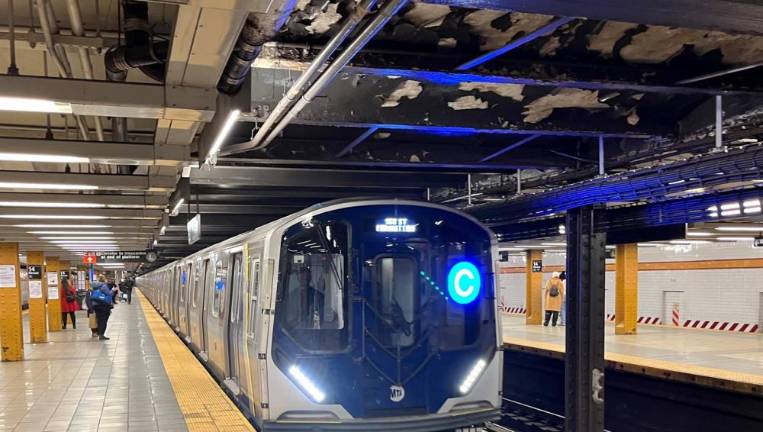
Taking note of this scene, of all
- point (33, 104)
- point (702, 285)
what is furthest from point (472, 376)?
point (702, 285)

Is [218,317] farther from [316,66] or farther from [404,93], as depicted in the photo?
[316,66]

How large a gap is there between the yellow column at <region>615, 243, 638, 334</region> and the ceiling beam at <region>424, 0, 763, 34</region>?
17.2m

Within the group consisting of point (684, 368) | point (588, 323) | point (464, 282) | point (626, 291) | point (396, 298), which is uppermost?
point (464, 282)

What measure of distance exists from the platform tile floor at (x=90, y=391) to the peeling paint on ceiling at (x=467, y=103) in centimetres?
410

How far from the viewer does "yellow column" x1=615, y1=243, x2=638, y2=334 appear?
19516 millimetres

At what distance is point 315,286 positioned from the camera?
6402mm

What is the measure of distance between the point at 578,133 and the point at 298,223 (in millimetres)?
2691

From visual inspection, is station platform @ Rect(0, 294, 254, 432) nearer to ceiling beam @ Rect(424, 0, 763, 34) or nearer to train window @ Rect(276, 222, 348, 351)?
train window @ Rect(276, 222, 348, 351)

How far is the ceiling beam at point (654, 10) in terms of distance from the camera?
3.32 m

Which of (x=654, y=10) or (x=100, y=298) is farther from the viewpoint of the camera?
(x=100, y=298)

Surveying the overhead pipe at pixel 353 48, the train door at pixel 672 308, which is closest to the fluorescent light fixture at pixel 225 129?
the overhead pipe at pixel 353 48

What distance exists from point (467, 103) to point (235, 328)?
3.94 m

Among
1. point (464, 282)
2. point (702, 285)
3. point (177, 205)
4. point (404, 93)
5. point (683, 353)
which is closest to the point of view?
point (404, 93)

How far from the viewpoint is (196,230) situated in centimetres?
990
